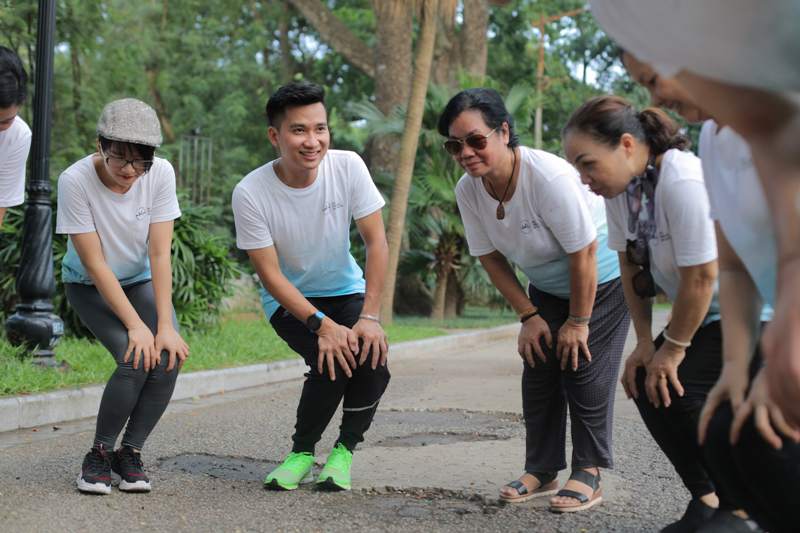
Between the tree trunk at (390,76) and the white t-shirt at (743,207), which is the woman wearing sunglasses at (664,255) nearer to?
the white t-shirt at (743,207)

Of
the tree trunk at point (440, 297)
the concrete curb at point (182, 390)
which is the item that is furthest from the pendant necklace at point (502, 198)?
the tree trunk at point (440, 297)

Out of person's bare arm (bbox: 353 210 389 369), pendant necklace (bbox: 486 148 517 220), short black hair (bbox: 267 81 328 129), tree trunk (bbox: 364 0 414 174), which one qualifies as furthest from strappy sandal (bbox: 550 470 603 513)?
tree trunk (bbox: 364 0 414 174)

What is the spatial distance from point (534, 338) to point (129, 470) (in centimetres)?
191

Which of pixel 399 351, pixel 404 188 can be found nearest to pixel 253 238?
pixel 399 351

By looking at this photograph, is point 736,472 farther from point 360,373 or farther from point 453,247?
point 453,247

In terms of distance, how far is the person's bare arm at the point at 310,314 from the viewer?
3.48m

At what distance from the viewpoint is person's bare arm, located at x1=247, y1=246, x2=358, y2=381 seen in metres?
3.48

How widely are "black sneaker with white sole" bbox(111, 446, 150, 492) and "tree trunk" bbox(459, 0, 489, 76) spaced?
14603 millimetres

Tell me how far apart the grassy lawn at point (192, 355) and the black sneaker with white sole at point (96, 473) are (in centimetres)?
194

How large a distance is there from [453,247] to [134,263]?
10.8 metres

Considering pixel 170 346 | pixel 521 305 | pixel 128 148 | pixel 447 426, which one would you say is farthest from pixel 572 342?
pixel 128 148

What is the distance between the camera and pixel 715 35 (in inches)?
42.2

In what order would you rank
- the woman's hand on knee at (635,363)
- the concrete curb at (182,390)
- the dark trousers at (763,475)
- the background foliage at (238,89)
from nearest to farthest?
the dark trousers at (763,475), the woman's hand on knee at (635,363), the concrete curb at (182,390), the background foliage at (238,89)

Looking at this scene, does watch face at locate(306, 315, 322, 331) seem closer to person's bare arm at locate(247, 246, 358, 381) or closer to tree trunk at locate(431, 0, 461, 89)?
person's bare arm at locate(247, 246, 358, 381)
